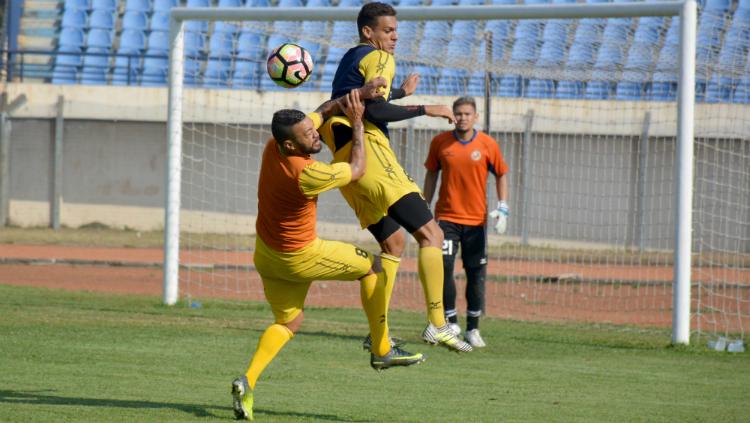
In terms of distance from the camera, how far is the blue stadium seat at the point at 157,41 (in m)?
31.2

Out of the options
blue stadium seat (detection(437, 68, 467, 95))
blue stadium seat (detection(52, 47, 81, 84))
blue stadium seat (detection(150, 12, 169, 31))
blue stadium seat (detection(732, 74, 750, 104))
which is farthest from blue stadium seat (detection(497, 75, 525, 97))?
blue stadium seat (detection(150, 12, 169, 31))

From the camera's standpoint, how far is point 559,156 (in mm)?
23797

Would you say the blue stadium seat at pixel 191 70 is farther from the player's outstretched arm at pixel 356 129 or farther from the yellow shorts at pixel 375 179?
the player's outstretched arm at pixel 356 129

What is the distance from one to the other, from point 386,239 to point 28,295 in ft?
31.1

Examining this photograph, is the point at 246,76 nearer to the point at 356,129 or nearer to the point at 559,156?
the point at 559,156

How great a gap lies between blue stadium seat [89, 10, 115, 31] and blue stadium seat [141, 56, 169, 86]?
2.23 metres

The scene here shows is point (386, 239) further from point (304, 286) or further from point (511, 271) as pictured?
point (511, 271)

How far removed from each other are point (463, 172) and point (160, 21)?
21280 millimetres

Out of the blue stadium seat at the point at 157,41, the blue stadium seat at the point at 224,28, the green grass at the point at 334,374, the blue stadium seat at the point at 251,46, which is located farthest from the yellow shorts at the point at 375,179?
the blue stadium seat at the point at 157,41

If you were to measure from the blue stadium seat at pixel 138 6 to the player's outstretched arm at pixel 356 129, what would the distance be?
Answer: 1011 inches

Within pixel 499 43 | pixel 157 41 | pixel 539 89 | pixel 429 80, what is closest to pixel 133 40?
pixel 157 41

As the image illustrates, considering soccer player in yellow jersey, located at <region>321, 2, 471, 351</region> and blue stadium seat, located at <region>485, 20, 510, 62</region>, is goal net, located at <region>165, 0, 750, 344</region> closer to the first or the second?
blue stadium seat, located at <region>485, 20, 510, 62</region>

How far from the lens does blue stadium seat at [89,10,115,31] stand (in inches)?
1261

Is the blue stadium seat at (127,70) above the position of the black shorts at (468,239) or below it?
above
